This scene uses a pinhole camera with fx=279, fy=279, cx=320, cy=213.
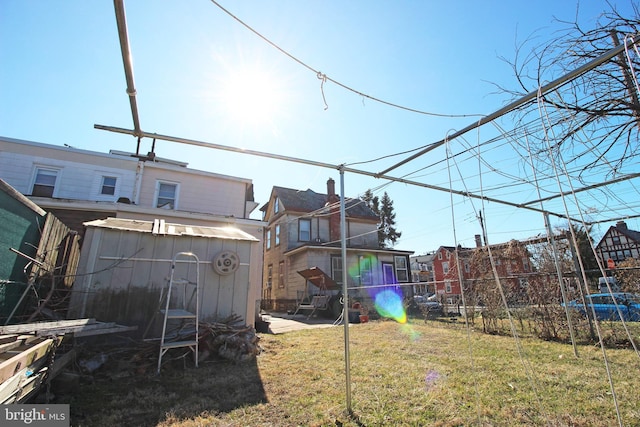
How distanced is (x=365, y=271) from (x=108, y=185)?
1406 cm

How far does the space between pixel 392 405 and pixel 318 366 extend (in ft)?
6.16

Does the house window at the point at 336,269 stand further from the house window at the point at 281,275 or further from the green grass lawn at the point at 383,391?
the green grass lawn at the point at 383,391

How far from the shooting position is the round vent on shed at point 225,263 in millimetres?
6613

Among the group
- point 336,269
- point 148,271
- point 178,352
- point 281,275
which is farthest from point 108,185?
point 336,269

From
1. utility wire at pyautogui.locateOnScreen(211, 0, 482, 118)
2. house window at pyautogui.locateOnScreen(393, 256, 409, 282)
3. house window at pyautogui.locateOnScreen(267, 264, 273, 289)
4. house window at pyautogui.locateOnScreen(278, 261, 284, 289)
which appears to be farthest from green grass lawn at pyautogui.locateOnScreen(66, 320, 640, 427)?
house window at pyautogui.locateOnScreen(267, 264, 273, 289)

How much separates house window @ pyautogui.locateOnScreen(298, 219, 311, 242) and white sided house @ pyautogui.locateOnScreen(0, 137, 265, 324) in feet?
20.4

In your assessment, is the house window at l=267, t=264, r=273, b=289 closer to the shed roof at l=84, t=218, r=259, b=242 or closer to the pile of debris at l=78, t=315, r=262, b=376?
the shed roof at l=84, t=218, r=259, b=242

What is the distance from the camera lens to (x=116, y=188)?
11.3 m

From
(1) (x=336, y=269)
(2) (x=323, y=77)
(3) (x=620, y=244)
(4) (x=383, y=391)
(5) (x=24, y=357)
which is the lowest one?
(4) (x=383, y=391)

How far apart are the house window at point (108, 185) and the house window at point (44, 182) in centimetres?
158

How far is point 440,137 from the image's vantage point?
330 cm

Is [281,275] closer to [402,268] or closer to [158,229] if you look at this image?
[402,268]

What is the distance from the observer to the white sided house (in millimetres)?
9555

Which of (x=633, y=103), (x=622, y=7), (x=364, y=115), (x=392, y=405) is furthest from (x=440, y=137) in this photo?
(x=392, y=405)
